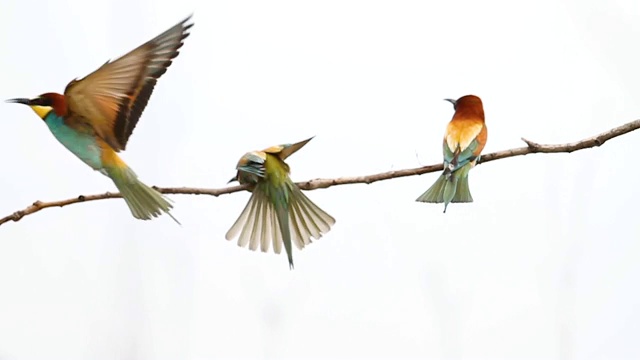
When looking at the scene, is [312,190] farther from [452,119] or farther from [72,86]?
[452,119]

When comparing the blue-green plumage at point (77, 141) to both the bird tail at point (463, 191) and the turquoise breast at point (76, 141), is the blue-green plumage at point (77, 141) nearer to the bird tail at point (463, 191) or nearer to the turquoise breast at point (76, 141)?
the turquoise breast at point (76, 141)

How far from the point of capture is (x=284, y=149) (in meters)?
0.65

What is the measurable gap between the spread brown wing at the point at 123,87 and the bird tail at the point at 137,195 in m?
0.03

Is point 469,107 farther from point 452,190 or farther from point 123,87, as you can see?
point 123,87

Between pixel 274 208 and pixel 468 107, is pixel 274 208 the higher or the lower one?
the lower one

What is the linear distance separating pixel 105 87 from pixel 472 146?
0.49m

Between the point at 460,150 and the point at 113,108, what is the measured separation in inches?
18.6

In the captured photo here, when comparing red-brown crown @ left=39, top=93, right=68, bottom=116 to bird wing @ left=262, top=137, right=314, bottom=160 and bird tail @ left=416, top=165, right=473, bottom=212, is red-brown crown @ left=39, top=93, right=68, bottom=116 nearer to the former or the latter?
bird wing @ left=262, top=137, right=314, bottom=160

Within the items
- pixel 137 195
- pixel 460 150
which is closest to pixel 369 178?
pixel 137 195

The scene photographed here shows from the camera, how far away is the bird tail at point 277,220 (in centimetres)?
64

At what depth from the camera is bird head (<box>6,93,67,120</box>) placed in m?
0.56

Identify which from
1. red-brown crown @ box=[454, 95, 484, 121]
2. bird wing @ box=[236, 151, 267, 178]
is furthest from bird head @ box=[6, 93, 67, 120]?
red-brown crown @ box=[454, 95, 484, 121]

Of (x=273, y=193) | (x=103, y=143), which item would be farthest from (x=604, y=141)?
(x=103, y=143)

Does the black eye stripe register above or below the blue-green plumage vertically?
above
